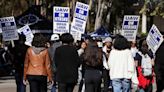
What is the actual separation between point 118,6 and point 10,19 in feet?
122

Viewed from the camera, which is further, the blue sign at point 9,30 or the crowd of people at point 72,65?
the blue sign at point 9,30

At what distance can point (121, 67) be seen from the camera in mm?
11797

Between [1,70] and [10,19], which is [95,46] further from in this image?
[1,70]

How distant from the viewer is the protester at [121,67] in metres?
11.8

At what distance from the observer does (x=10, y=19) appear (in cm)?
1825

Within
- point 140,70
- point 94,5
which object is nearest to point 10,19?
point 140,70

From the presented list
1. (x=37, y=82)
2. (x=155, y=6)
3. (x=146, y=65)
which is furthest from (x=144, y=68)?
(x=155, y=6)

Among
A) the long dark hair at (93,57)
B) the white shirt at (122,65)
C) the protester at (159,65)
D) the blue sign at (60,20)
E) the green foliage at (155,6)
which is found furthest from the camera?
the green foliage at (155,6)

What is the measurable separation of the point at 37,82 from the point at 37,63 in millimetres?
400

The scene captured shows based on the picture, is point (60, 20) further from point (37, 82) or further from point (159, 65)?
point (37, 82)

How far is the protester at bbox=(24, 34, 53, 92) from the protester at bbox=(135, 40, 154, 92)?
8.55 ft

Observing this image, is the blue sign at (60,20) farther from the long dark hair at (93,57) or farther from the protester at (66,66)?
the protester at (66,66)


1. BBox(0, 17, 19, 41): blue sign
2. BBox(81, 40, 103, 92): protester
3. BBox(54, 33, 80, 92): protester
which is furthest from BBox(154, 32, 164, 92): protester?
BBox(0, 17, 19, 41): blue sign

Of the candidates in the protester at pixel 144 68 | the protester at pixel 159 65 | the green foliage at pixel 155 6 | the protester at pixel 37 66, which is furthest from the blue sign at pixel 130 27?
the green foliage at pixel 155 6
